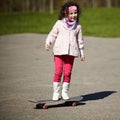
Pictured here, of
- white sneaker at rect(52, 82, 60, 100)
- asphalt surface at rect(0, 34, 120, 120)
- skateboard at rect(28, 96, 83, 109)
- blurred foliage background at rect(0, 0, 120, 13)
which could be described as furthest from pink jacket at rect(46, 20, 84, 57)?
blurred foliage background at rect(0, 0, 120, 13)

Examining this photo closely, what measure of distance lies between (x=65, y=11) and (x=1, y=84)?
320cm

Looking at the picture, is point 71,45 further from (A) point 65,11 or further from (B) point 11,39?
(B) point 11,39

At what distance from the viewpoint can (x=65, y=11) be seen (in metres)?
8.88

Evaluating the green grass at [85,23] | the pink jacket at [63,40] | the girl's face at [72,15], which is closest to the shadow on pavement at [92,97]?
the pink jacket at [63,40]

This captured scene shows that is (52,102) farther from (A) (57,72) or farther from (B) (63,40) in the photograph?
(B) (63,40)

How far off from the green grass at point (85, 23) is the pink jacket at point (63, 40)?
18.2m

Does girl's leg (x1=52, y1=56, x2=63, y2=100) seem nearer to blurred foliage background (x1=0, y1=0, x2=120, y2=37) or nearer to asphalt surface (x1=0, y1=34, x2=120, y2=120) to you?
asphalt surface (x1=0, y1=34, x2=120, y2=120)

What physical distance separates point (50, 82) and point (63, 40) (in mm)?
3113

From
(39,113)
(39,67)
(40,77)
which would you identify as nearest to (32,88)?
(40,77)

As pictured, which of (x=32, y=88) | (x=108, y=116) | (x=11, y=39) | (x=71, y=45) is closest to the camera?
(x=108, y=116)

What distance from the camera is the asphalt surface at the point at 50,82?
7930mm

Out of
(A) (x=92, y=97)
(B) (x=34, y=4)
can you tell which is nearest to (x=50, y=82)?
(A) (x=92, y=97)

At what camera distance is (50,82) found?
11.8m

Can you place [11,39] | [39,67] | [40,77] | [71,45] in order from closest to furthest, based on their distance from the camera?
[71,45] < [40,77] < [39,67] < [11,39]
